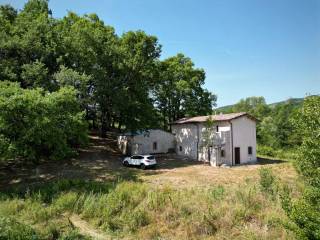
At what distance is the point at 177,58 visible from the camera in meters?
50.6

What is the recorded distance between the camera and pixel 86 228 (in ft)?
48.3

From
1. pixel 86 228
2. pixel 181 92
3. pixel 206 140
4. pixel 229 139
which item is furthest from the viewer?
pixel 181 92

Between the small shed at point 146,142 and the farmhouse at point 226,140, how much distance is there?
13.8 ft

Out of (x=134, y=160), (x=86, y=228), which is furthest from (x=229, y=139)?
(x=86, y=228)

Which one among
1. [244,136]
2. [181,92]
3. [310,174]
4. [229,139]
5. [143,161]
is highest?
[181,92]

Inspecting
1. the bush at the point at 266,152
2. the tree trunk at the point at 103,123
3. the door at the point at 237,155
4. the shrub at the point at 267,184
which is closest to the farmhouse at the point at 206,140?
the door at the point at 237,155

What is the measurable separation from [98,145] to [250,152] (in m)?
19.7

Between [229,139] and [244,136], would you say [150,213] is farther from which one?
[244,136]

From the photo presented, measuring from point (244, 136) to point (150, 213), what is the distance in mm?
21778

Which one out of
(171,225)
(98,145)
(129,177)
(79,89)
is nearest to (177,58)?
(98,145)

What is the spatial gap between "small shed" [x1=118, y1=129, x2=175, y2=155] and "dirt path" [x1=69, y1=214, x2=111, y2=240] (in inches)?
847

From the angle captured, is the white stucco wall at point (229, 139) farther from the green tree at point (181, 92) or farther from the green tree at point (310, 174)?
the green tree at point (310, 174)

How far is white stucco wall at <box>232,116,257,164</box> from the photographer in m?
33.8

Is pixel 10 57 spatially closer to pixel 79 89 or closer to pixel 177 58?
pixel 79 89
